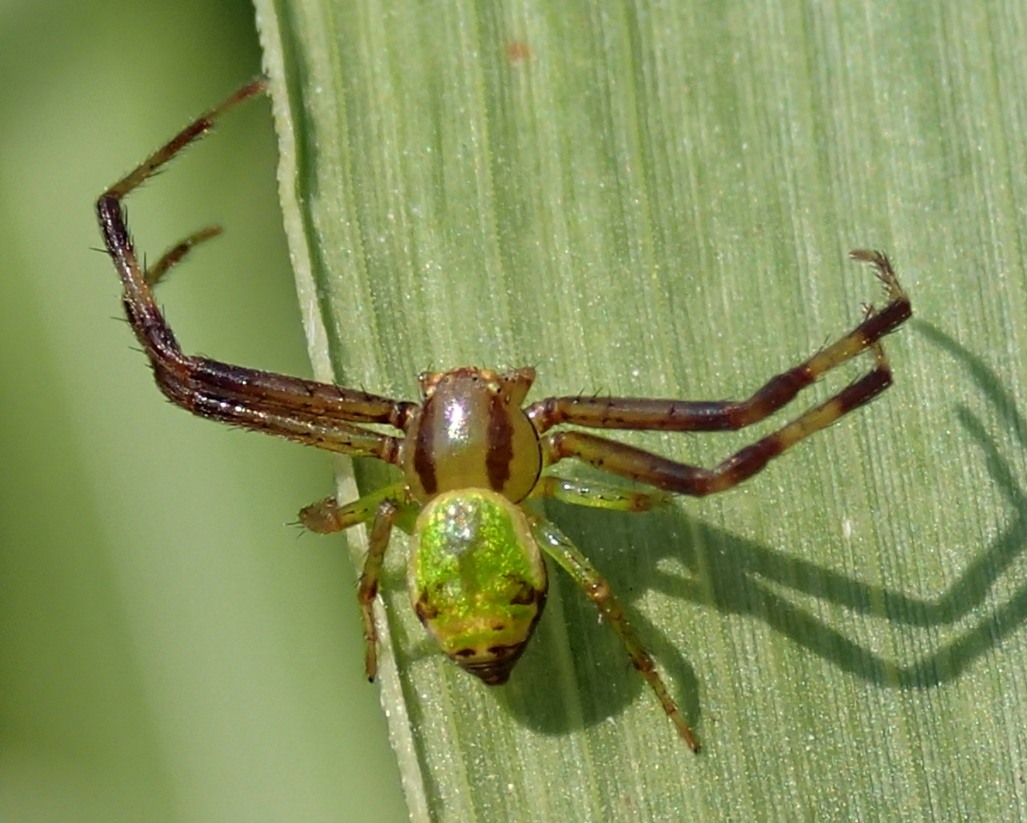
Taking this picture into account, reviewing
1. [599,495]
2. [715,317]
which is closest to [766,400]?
[715,317]

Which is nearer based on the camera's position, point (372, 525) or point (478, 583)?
point (478, 583)

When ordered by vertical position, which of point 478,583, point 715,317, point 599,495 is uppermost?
point 715,317

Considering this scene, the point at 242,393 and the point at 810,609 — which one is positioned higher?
the point at 242,393

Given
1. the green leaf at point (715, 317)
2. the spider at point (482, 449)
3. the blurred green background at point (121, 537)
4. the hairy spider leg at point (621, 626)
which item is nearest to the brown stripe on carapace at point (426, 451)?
the spider at point (482, 449)

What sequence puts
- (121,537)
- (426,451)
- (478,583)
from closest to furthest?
(478,583) → (426,451) → (121,537)

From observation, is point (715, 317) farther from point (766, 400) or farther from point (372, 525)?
point (372, 525)

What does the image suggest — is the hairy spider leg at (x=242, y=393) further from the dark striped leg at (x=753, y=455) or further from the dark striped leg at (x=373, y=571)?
the dark striped leg at (x=753, y=455)

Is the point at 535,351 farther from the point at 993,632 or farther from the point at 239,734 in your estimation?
the point at 239,734
